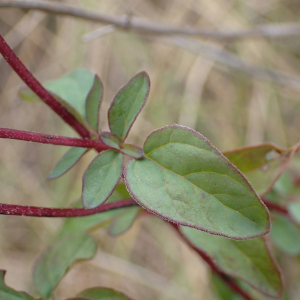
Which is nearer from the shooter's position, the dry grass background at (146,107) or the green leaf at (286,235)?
the green leaf at (286,235)

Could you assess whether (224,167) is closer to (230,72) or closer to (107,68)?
(230,72)

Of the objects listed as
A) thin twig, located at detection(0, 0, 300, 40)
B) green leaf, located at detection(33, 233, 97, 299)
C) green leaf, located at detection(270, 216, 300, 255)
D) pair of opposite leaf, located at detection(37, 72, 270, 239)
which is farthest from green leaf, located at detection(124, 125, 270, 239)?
thin twig, located at detection(0, 0, 300, 40)

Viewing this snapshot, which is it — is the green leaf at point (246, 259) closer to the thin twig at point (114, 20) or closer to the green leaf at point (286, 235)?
the green leaf at point (286, 235)

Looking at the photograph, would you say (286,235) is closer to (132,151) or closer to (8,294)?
(132,151)

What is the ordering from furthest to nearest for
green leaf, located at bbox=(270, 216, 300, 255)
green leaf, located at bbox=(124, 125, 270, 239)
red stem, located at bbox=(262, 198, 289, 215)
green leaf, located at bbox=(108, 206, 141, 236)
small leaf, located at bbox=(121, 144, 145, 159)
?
1. green leaf, located at bbox=(270, 216, 300, 255)
2. red stem, located at bbox=(262, 198, 289, 215)
3. green leaf, located at bbox=(108, 206, 141, 236)
4. small leaf, located at bbox=(121, 144, 145, 159)
5. green leaf, located at bbox=(124, 125, 270, 239)

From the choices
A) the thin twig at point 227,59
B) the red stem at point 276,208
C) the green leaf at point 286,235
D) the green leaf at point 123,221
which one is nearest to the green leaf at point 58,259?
the green leaf at point 123,221

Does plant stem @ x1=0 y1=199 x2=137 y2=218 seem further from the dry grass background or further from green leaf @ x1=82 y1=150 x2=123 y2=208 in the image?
the dry grass background

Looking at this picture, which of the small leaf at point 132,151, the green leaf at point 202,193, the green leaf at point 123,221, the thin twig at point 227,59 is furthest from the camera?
the thin twig at point 227,59
